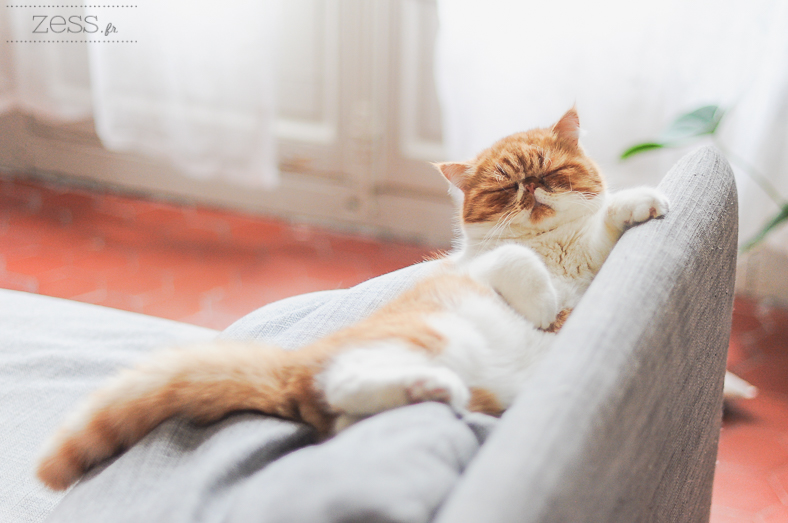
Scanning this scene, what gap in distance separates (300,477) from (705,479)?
715 mm

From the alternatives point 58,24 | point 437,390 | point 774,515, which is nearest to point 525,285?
point 437,390

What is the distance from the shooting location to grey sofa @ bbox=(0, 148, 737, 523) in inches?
18.7

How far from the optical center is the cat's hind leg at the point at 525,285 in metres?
0.87

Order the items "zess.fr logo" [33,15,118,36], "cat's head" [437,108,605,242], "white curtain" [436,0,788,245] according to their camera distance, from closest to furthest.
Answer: "cat's head" [437,108,605,242] → "white curtain" [436,0,788,245] → "zess.fr logo" [33,15,118,36]

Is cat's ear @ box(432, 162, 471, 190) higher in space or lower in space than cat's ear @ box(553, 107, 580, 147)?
lower

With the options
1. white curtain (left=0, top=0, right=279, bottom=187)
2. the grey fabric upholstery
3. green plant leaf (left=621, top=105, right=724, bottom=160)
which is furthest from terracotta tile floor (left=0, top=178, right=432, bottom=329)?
green plant leaf (left=621, top=105, right=724, bottom=160)

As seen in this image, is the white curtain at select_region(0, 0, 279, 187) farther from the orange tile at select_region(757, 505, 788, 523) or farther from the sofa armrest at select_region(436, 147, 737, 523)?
the orange tile at select_region(757, 505, 788, 523)

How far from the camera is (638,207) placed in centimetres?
82

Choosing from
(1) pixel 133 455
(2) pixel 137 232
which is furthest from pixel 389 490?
(2) pixel 137 232

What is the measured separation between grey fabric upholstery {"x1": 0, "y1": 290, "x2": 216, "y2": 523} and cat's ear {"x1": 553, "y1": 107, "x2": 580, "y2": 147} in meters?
0.75

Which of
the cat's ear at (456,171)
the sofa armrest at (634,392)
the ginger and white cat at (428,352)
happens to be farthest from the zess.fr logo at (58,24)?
the sofa armrest at (634,392)

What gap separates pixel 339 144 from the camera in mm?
2740

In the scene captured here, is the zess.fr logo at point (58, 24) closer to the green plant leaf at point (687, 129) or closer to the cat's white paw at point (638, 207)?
the green plant leaf at point (687, 129)

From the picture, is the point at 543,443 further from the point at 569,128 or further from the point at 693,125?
the point at 693,125
